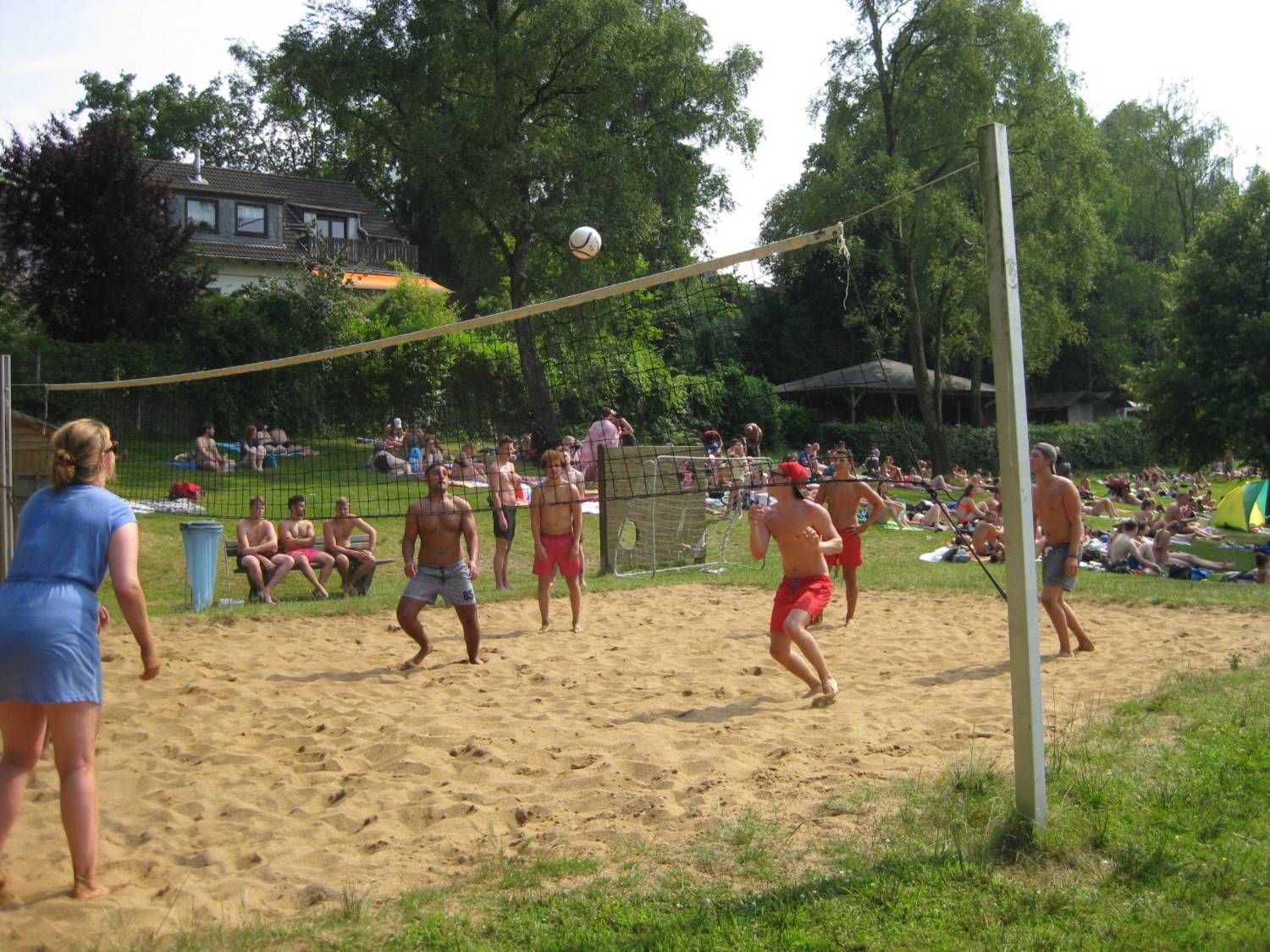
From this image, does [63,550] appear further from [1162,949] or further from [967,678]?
[967,678]

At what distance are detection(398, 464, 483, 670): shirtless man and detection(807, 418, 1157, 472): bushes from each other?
735cm

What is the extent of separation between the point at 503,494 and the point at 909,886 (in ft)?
28.2

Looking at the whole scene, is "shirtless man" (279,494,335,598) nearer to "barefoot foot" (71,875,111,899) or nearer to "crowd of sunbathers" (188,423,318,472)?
"crowd of sunbathers" (188,423,318,472)

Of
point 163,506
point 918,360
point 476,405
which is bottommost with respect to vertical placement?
point 163,506

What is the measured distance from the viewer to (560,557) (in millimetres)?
9531

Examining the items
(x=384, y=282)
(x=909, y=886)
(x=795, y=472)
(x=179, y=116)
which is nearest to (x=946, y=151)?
(x=384, y=282)

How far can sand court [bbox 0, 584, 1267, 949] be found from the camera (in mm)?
4289

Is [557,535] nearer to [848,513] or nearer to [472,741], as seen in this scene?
[848,513]

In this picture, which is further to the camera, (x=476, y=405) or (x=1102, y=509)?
(x=1102, y=509)

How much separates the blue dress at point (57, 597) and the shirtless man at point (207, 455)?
11707 millimetres

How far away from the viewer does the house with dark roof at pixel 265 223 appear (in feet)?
116

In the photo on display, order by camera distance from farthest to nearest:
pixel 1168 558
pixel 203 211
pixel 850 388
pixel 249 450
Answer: pixel 203 211 → pixel 1168 558 → pixel 249 450 → pixel 850 388

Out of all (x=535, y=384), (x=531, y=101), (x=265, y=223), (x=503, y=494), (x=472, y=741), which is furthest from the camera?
(x=265, y=223)

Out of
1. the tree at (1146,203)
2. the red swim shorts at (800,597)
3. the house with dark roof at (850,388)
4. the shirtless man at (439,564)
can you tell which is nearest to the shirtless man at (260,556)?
the shirtless man at (439,564)
